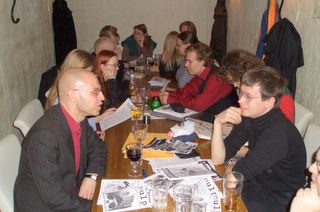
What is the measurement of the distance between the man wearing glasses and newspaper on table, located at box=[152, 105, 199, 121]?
28.0 inches

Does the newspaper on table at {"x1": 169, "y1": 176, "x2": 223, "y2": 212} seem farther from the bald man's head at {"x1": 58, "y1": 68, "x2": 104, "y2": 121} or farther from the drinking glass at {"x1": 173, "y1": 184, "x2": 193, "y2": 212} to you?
the bald man's head at {"x1": 58, "y1": 68, "x2": 104, "y2": 121}

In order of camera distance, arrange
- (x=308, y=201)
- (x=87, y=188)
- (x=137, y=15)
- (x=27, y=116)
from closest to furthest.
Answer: (x=308, y=201), (x=87, y=188), (x=27, y=116), (x=137, y=15)

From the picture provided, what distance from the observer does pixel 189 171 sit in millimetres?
1871

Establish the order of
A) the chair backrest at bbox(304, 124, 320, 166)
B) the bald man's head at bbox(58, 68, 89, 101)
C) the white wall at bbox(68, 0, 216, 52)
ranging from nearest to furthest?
the bald man's head at bbox(58, 68, 89, 101) < the chair backrest at bbox(304, 124, 320, 166) < the white wall at bbox(68, 0, 216, 52)

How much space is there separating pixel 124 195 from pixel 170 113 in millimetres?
1229

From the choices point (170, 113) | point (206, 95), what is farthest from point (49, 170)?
point (206, 95)

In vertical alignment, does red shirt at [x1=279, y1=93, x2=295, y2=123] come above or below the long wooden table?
above

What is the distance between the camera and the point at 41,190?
1691mm

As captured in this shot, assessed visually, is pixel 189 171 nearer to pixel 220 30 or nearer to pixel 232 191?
pixel 232 191

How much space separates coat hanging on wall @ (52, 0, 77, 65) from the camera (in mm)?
5898

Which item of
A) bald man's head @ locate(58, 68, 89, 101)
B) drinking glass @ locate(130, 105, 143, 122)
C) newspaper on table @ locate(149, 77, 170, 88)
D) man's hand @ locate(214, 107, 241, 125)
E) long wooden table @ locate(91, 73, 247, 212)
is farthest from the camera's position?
newspaper on table @ locate(149, 77, 170, 88)

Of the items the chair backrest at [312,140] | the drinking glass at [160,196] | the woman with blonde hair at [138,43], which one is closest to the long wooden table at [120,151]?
the drinking glass at [160,196]

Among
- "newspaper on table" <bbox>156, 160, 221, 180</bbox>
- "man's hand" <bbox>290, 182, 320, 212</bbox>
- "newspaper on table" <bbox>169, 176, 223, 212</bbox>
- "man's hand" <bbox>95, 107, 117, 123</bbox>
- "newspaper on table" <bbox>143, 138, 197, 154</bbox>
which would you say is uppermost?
"man's hand" <bbox>290, 182, 320, 212</bbox>

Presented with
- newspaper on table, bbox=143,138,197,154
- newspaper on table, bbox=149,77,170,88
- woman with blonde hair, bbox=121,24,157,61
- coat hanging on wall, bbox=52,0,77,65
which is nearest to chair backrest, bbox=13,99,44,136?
newspaper on table, bbox=143,138,197,154
